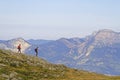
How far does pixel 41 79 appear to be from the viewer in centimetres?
9144

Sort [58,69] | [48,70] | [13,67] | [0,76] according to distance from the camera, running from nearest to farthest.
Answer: [0,76], [13,67], [48,70], [58,69]

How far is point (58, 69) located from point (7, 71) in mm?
29061

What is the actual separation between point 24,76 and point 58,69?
2699cm

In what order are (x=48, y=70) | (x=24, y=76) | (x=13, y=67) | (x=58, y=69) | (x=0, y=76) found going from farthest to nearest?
1. (x=58, y=69)
2. (x=48, y=70)
3. (x=13, y=67)
4. (x=24, y=76)
5. (x=0, y=76)

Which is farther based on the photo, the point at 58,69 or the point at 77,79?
the point at 58,69

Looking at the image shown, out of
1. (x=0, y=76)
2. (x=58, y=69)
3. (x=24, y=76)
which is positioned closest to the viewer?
(x=0, y=76)

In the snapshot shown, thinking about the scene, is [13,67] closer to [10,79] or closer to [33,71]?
[33,71]

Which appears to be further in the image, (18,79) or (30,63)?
(30,63)

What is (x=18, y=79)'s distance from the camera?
86.2m

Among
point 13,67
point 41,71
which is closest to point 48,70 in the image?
point 41,71

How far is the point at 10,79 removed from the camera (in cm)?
8569

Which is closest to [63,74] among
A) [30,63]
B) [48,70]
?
[48,70]

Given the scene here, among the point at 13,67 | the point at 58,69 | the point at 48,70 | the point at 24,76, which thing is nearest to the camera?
the point at 24,76

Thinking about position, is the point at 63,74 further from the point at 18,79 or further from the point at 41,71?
Answer: the point at 18,79
